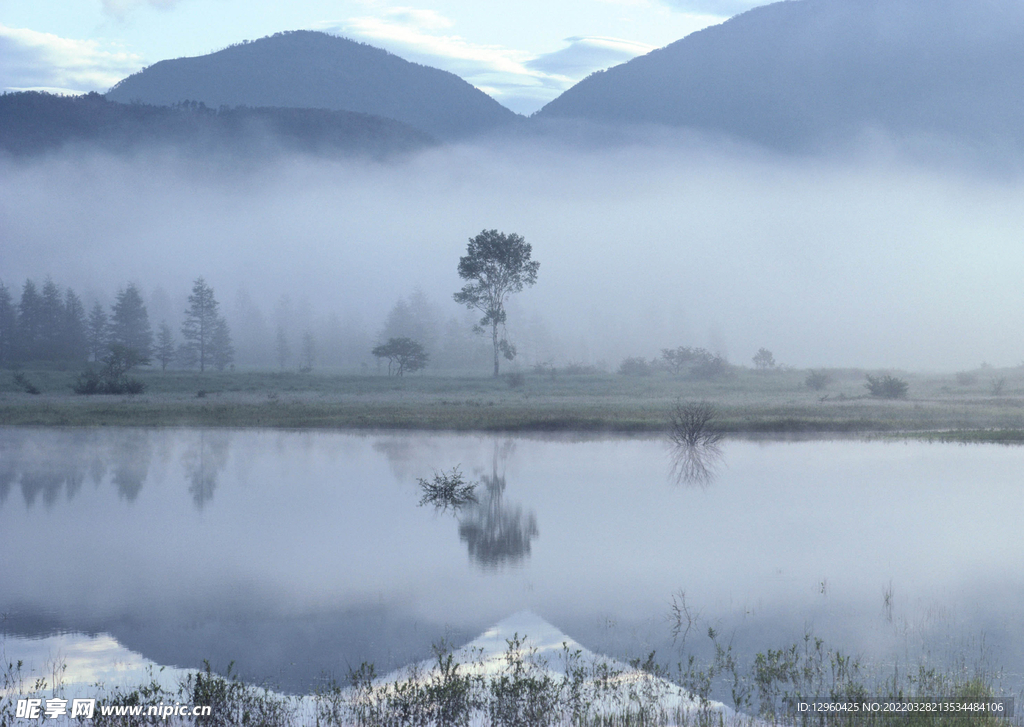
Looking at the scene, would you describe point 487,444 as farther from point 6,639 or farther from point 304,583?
point 6,639

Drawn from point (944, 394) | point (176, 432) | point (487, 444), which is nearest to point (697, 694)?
point (487, 444)

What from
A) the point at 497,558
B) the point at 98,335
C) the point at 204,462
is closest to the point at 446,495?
the point at 497,558

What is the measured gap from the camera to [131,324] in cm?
12000

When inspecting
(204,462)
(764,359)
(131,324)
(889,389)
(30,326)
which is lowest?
(204,462)

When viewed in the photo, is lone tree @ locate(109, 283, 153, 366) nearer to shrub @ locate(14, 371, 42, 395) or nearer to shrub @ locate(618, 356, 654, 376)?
shrub @ locate(14, 371, 42, 395)

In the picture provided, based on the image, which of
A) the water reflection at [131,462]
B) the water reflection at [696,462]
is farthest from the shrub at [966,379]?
the water reflection at [131,462]

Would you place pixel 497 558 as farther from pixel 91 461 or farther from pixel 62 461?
pixel 62 461

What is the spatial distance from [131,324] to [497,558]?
376ft

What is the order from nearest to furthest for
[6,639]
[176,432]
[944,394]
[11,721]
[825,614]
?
[11,721], [6,639], [825,614], [176,432], [944,394]

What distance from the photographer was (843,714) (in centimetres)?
948

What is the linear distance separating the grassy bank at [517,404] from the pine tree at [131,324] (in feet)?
114

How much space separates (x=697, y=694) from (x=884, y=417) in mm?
42195

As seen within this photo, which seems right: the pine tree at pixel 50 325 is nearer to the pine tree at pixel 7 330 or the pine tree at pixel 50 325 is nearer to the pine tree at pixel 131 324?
the pine tree at pixel 7 330

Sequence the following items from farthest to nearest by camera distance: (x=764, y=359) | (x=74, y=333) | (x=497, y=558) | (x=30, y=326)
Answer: (x=74, y=333), (x=30, y=326), (x=764, y=359), (x=497, y=558)
